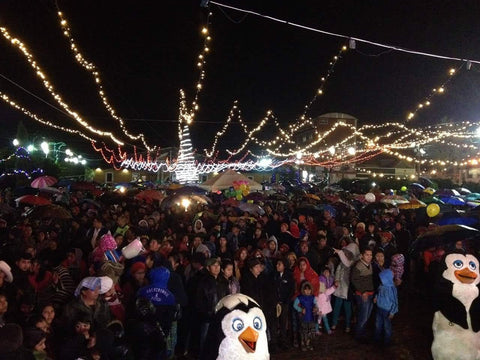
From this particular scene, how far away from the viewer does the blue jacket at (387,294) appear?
18.9 ft

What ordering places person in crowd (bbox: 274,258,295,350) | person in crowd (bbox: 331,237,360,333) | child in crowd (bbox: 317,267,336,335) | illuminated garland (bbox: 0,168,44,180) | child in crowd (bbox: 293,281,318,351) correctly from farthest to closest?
1. illuminated garland (bbox: 0,168,44,180)
2. person in crowd (bbox: 331,237,360,333)
3. child in crowd (bbox: 317,267,336,335)
4. child in crowd (bbox: 293,281,318,351)
5. person in crowd (bbox: 274,258,295,350)

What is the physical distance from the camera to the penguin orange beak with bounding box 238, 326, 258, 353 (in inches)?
134

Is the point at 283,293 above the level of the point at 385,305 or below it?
above

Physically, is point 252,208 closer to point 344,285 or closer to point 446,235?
point 344,285

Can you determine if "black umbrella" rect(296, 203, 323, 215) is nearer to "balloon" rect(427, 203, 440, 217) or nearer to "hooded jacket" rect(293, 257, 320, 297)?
"balloon" rect(427, 203, 440, 217)

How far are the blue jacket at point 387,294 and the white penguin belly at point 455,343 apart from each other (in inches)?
36.6

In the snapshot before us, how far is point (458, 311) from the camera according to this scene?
4.75m

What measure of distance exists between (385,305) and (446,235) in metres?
1.30

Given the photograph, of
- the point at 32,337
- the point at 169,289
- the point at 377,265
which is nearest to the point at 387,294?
the point at 377,265

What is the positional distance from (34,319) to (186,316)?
2.36m

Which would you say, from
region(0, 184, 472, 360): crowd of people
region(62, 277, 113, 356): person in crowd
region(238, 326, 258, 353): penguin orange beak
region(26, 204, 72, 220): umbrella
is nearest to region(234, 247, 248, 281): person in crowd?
region(0, 184, 472, 360): crowd of people

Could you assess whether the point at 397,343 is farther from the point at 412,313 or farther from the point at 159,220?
the point at 159,220

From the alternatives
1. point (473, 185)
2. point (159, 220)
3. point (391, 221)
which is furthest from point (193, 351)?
point (473, 185)

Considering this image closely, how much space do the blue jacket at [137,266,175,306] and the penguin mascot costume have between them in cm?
113
